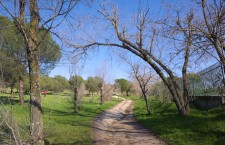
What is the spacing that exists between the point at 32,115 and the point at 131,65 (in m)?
19.4

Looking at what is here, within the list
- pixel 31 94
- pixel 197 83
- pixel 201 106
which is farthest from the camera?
pixel 197 83

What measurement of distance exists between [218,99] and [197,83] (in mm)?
5558

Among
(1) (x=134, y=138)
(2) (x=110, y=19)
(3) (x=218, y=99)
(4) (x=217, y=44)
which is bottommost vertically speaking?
(1) (x=134, y=138)

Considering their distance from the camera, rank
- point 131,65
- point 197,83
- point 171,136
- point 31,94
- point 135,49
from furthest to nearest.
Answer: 1. point 131,65
2. point 197,83
3. point 135,49
4. point 171,136
5. point 31,94

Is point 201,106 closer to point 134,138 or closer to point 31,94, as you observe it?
point 134,138

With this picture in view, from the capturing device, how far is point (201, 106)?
793 inches

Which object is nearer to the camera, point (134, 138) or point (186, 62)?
point (134, 138)

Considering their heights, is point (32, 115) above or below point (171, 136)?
above

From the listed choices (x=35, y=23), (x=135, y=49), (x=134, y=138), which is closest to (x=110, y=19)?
(x=135, y=49)

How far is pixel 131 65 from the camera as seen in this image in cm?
2525

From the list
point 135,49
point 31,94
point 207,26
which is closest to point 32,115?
point 31,94

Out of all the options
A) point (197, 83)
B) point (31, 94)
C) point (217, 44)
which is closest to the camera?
point (31, 94)

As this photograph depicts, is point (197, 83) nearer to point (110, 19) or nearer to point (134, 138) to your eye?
point (110, 19)

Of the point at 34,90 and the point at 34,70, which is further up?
the point at 34,70
